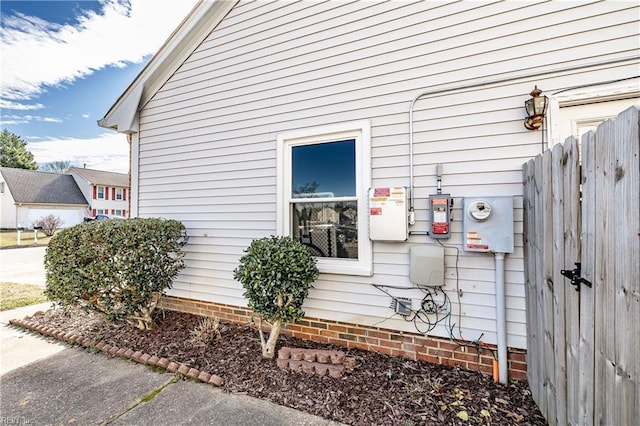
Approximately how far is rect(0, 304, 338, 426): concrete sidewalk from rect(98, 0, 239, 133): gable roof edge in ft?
11.8

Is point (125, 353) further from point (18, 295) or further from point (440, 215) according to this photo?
point (18, 295)

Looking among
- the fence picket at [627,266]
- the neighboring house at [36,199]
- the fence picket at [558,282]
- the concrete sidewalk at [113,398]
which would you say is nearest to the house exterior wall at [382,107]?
the fence picket at [558,282]

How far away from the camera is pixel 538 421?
2057 millimetres

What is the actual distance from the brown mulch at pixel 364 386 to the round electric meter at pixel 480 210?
1528mm

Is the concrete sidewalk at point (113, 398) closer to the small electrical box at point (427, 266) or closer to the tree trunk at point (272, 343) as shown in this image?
the tree trunk at point (272, 343)

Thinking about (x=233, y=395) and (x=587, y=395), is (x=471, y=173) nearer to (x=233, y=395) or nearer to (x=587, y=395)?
(x=587, y=395)

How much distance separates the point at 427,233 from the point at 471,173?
734mm

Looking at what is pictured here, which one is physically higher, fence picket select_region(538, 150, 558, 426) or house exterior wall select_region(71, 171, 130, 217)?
house exterior wall select_region(71, 171, 130, 217)

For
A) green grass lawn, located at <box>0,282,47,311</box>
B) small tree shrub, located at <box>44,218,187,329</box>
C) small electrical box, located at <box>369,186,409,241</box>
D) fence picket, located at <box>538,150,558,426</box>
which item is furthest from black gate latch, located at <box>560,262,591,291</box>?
green grass lawn, located at <box>0,282,47,311</box>

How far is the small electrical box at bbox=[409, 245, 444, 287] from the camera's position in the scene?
2746mm

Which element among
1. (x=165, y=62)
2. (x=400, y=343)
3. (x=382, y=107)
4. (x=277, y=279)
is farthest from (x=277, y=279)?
(x=165, y=62)

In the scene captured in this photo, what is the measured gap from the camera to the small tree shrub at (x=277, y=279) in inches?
113

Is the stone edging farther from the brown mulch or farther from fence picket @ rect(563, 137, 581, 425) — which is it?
fence picket @ rect(563, 137, 581, 425)

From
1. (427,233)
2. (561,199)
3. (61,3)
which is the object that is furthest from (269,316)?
(61,3)
